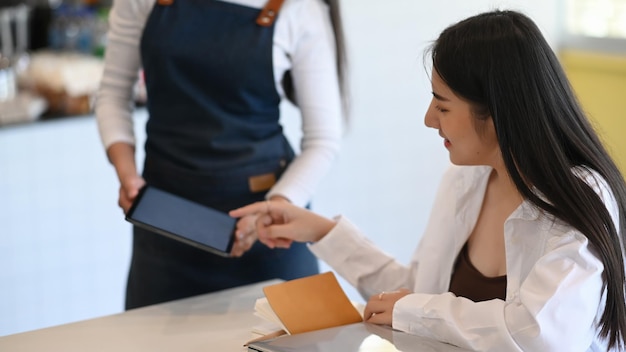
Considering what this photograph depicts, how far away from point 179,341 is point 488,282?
502mm

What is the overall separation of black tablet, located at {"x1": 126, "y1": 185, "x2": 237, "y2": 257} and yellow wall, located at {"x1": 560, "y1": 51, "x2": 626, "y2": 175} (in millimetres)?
2178

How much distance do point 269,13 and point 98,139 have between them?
1.24m

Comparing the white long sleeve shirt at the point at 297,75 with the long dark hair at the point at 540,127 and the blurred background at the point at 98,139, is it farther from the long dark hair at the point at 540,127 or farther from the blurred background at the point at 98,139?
the blurred background at the point at 98,139

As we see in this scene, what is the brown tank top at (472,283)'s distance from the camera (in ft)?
4.75

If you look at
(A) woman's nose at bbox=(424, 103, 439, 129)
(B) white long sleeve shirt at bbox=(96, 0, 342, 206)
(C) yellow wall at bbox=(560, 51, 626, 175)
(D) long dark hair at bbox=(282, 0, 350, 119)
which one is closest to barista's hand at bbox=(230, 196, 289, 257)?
(B) white long sleeve shirt at bbox=(96, 0, 342, 206)

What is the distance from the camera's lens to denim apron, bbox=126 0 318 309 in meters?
1.81

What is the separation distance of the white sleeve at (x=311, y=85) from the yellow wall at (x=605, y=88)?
1.87 meters

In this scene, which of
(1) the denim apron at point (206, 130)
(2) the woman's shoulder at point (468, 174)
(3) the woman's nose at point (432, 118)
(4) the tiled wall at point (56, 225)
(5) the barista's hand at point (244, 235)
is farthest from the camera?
(4) the tiled wall at point (56, 225)

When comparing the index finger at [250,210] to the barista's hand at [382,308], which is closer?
the barista's hand at [382,308]

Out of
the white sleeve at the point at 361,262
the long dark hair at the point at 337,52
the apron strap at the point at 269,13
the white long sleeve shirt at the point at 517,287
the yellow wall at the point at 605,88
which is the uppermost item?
the apron strap at the point at 269,13

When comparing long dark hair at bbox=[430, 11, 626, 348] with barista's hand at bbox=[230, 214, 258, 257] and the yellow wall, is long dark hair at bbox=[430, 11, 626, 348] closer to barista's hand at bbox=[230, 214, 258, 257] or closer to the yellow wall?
barista's hand at bbox=[230, 214, 258, 257]

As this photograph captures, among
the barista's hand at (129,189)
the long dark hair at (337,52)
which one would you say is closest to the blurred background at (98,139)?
the long dark hair at (337,52)

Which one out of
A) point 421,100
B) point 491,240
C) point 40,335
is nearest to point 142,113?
point 421,100

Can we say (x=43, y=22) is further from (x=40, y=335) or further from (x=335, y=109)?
(x=40, y=335)
